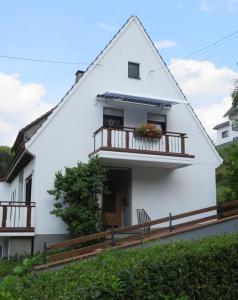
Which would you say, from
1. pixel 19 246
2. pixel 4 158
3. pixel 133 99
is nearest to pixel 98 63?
pixel 133 99

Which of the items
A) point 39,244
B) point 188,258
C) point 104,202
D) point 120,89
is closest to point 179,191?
point 104,202

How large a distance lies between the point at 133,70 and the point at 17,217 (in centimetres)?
857

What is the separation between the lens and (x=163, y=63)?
72.2 feet

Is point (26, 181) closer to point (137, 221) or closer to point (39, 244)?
point (39, 244)

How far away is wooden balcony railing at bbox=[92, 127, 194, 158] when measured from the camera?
1839 centimetres

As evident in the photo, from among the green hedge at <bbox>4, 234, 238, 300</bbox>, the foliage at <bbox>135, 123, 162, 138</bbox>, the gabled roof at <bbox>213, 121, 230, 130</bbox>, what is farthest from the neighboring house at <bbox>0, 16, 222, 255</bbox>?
the gabled roof at <bbox>213, 121, 230, 130</bbox>

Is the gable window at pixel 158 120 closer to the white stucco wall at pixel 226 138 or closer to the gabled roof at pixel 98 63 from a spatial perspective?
the gabled roof at pixel 98 63

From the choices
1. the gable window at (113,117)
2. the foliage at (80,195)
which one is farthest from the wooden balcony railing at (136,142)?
Answer: the gable window at (113,117)

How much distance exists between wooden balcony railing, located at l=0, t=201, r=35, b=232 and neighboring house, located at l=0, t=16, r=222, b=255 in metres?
0.04

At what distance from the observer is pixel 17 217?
1780 centimetres

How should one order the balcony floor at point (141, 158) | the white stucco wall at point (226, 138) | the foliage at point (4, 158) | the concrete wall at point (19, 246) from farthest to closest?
the white stucco wall at point (226, 138)
the foliage at point (4, 158)
the balcony floor at point (141, 158)
the concrete wall at point (19, 246)

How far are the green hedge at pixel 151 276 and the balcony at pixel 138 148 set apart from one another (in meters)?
10.1

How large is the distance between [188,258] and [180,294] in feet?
1.92

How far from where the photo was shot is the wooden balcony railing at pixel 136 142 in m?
18.4
